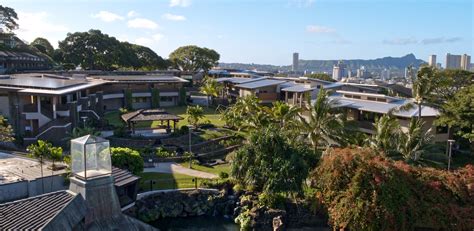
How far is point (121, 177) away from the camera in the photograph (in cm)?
2694

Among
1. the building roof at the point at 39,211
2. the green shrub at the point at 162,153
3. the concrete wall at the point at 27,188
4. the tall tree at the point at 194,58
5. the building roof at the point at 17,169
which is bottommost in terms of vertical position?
the green shrub at the point at 162,153

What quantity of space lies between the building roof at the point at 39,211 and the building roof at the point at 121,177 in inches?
295

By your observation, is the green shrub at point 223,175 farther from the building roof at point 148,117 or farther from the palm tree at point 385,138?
the building roof at point 148,117

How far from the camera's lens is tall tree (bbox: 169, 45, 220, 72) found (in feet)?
346

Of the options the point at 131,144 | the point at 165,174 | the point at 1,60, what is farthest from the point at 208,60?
the point at 165,174

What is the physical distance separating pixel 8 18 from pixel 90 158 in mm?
75296

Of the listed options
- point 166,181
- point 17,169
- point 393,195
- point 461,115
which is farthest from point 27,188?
point 461,115

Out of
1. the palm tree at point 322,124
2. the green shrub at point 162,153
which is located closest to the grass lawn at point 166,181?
the green shrub at point 162,153

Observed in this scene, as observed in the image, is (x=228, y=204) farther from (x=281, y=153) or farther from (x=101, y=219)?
(x=101, y=219)

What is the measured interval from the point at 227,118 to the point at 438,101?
2292 cm

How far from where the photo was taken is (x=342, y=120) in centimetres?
3322

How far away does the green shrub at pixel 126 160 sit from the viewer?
29984 millimetres

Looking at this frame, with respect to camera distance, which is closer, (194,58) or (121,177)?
(121,177)

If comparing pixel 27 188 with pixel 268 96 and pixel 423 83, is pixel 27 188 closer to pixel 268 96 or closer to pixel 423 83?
pixel 423 83
